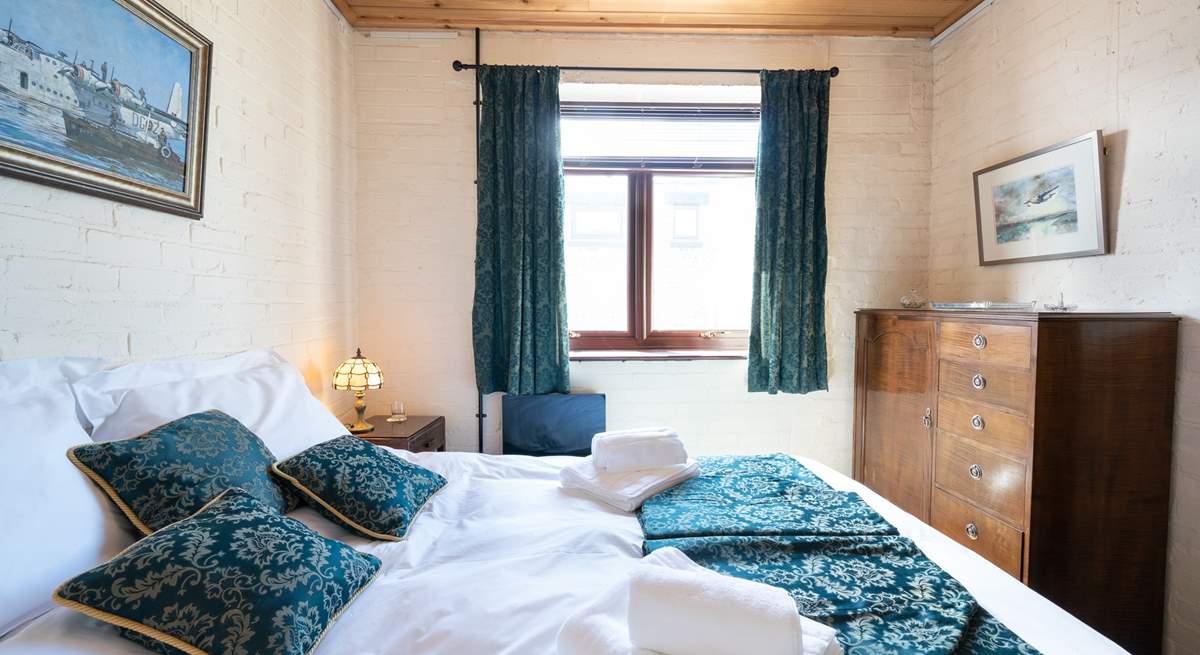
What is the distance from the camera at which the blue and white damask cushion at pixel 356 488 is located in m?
1.28

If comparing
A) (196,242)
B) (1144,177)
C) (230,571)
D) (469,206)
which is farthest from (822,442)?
(196,242)

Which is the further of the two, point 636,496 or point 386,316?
point 386,316

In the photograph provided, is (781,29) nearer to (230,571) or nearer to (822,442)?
(822,442)

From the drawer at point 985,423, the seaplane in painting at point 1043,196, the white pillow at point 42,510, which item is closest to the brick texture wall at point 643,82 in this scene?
the seaplane in painting at point 1043,196

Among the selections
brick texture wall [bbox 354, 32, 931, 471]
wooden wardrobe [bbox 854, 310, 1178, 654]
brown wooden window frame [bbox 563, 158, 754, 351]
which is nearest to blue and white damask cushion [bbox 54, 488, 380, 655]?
brick texture wall [bbox 354, 32, 931, 471]

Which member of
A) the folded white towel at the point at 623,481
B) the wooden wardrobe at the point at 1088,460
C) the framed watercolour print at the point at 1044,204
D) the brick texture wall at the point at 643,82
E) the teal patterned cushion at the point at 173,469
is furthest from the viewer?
the brick texture wall at the point at 643,82

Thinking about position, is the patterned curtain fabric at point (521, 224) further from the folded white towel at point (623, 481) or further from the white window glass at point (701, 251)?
the folded white towel at point (623, 481)

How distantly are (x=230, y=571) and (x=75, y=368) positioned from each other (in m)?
0.86

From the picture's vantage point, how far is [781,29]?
2863 millimetres

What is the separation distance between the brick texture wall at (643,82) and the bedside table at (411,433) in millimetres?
178

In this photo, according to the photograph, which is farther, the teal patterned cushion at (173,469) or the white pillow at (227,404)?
the white pillow at (227,404)

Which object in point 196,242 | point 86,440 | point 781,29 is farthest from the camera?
point 781,29

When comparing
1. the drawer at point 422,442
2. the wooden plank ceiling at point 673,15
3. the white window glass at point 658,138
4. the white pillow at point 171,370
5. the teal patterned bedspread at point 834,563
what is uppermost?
the wooden plank ceiling at point 673,15

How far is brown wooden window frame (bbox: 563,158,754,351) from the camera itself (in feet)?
10.1
